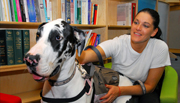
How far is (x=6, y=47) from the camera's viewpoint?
5.03 feet

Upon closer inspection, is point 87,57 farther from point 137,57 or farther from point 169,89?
point 169,89

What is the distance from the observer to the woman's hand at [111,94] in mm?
1101

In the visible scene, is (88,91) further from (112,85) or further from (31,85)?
(31,85)

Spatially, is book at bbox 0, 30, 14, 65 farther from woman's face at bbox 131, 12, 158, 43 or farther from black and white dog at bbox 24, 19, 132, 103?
woman's face at bbox 131, 12, 158, 43

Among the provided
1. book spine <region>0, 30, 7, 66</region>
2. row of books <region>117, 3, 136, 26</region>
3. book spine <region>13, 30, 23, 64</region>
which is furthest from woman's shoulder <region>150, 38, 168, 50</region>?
book spine <region>0, 30, 7, 66</region>

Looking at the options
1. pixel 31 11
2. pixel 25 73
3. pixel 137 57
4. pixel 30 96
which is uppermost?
pixel 31 11

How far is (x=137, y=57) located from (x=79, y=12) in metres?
1.07

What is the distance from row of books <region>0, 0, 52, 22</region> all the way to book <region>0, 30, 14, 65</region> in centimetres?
16

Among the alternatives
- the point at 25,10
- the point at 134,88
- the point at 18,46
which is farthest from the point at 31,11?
the point at 134,88

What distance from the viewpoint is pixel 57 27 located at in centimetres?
83

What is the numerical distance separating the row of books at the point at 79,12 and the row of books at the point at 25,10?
22 cm

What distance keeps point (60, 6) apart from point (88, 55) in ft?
2.73

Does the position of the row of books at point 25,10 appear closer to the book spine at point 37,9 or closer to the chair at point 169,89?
the book spine at point 37,9

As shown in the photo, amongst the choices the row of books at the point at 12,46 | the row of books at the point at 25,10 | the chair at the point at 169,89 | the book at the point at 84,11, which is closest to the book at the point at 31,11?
the row of books at the point at 25,10
